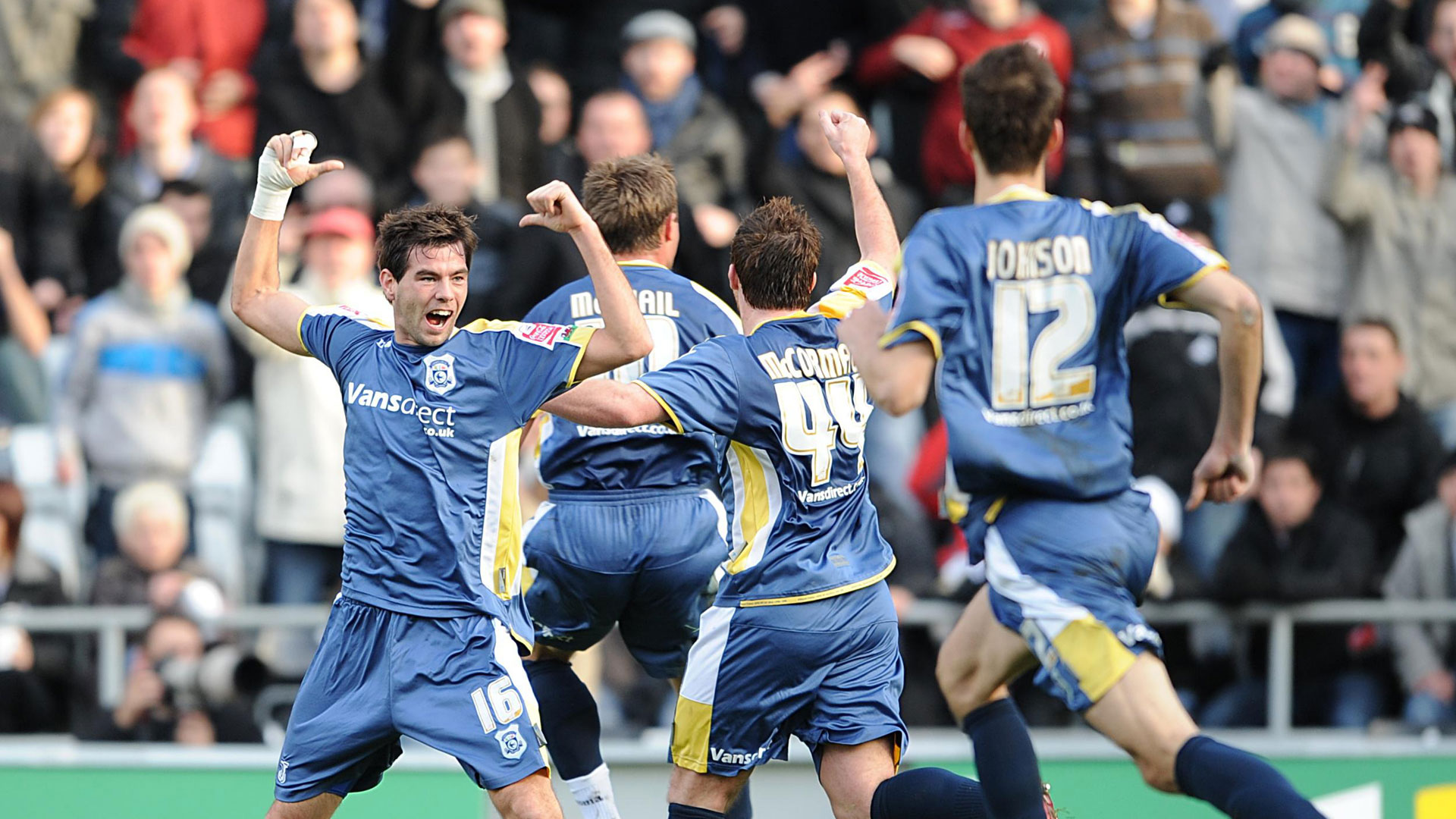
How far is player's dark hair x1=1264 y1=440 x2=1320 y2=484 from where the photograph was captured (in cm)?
889

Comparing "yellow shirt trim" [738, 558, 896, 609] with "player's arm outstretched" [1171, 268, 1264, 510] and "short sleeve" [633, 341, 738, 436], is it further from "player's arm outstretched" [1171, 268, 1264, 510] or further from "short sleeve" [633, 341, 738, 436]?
"player's arm outstretched" [1171, 268, 1264, 510]

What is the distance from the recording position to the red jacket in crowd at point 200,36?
11109 mm

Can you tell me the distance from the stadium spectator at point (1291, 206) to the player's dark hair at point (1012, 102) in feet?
17.9

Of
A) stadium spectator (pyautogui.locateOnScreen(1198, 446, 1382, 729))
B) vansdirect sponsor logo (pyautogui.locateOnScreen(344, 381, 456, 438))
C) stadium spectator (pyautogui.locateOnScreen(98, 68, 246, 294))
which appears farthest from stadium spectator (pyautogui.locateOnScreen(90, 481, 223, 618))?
stadium spectator (pyautogui.locateOnScreen(1198, 446, 1382, 729))

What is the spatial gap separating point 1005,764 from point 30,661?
6060 mm

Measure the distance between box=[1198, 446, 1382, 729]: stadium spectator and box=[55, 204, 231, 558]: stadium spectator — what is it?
207 inches

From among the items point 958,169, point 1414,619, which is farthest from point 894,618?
point 958,169

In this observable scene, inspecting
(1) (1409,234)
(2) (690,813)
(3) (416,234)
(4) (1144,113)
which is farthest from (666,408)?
(1) (1409,234)

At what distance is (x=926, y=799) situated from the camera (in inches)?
221

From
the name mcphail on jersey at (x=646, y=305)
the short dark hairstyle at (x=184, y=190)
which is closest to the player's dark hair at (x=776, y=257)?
the name mcphail on jersey at (x=646, y=305)

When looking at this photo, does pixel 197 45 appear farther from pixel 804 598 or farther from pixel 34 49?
pixel 804 598

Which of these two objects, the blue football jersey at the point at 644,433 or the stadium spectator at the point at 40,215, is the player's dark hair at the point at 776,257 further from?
the stadium spectator at the point at 40,215

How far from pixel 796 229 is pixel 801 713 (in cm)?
154

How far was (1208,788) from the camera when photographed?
15.1ft
